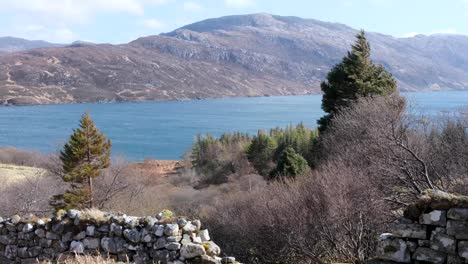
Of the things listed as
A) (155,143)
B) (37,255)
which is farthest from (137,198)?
(155,143)

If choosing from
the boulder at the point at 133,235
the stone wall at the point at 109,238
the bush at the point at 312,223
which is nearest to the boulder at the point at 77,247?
the stone wall at the point at 109,238

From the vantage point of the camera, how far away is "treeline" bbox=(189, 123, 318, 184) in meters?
52.1

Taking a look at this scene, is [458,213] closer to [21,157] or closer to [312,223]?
[312,223]

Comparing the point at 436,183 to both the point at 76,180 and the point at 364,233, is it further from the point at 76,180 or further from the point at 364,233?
the point at 76,180

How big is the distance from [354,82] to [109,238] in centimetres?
2724

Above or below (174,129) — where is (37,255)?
above

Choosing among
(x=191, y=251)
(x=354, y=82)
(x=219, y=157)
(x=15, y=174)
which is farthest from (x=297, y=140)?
(x=191, y=251)

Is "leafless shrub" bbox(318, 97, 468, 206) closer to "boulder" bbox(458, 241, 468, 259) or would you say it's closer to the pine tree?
the pine tree

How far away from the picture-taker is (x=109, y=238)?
10.3 m

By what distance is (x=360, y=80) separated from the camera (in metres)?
34.4

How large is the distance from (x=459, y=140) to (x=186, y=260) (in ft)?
62.1

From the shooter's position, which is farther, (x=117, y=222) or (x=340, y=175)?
(x=340, y=175)

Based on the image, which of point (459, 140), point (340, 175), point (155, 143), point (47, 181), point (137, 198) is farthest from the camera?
point (155, 143)

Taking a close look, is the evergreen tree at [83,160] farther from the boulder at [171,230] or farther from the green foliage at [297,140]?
the boulder at [171,230]
